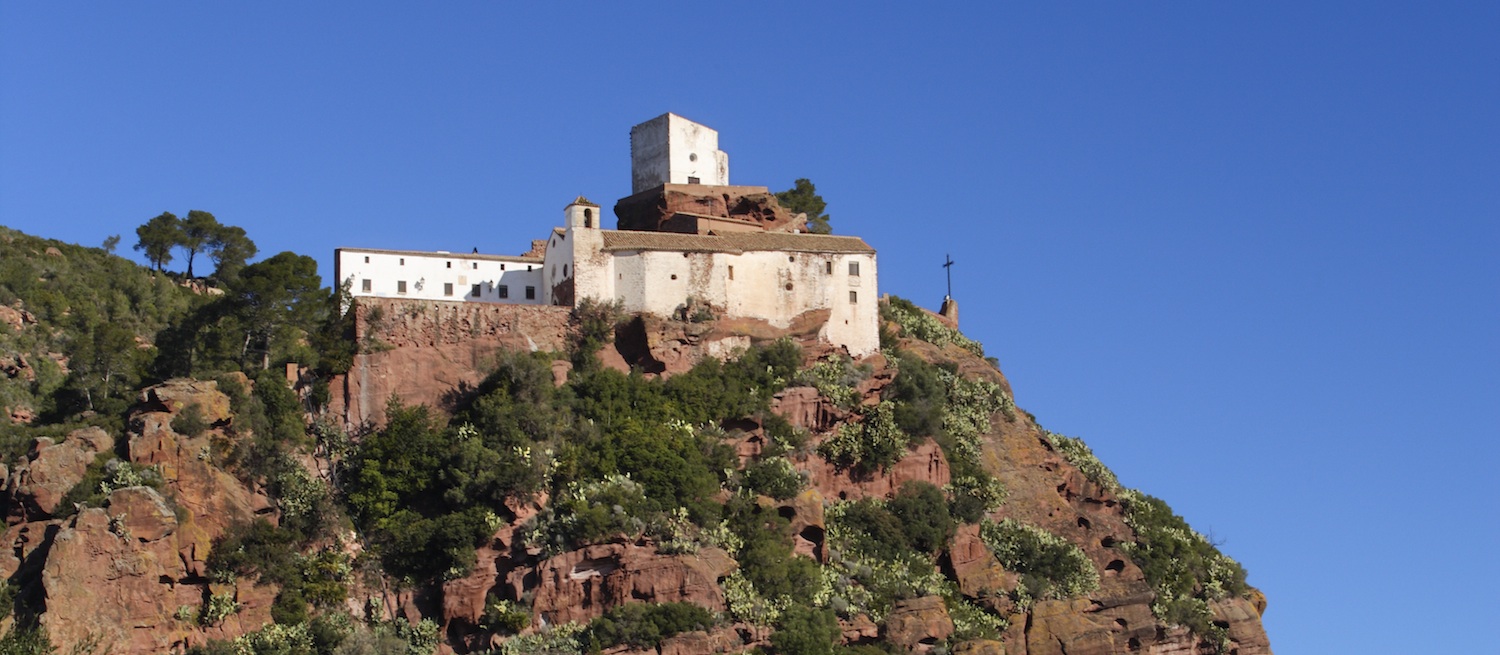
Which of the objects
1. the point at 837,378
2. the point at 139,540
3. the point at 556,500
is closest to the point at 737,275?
the point at 837,378

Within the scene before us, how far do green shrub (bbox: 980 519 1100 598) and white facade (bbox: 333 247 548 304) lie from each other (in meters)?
16.9

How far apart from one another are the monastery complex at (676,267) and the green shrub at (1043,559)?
827cm

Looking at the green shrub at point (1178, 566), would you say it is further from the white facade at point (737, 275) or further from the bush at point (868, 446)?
the white facade at point (737, 275)

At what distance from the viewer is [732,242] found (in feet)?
238

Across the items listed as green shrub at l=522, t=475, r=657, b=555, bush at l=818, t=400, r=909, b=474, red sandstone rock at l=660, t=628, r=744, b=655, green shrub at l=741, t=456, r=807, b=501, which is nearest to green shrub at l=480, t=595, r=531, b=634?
green shrub at l=522, t=475, r=657, b=555

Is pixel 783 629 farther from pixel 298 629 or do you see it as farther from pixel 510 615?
pixel 298 629

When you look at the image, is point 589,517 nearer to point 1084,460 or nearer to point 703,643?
point 703,643

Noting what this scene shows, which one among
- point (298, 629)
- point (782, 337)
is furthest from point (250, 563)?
point (782, 337)

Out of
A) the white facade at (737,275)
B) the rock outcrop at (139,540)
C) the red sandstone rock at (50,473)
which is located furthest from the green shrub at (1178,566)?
the red sandstone rock at (50,473)

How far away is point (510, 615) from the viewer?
60000 millimetres

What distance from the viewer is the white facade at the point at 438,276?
73.2 metres

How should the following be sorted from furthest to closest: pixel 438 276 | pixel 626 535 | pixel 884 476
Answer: pixel 438 276, pixel 884 476, pixel 626 535

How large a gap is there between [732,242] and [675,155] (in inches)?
255

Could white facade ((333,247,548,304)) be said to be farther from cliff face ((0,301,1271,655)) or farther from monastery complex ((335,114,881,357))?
cliff face ((0,301,1271,655))
